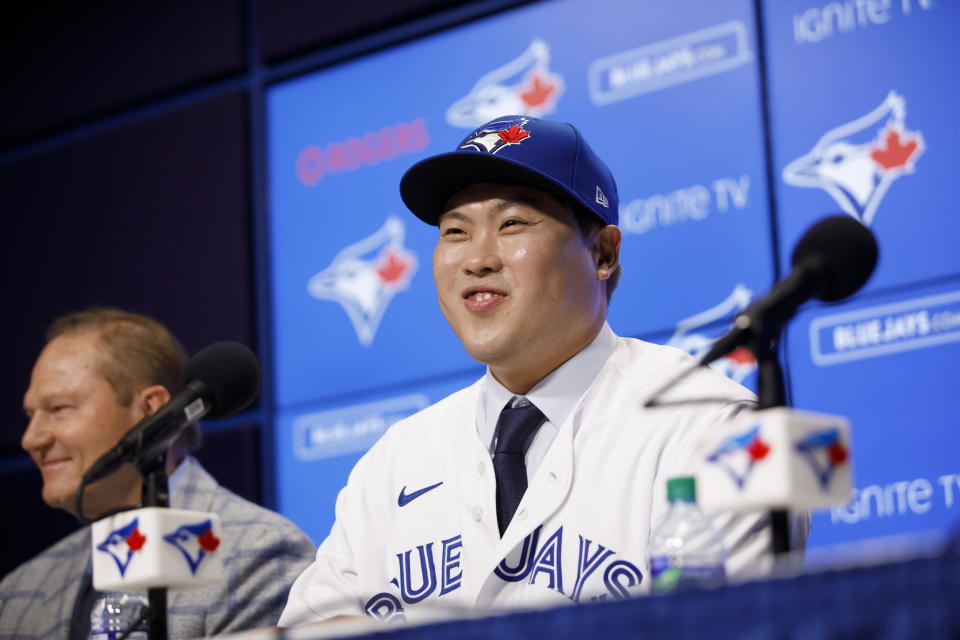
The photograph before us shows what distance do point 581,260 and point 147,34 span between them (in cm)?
252

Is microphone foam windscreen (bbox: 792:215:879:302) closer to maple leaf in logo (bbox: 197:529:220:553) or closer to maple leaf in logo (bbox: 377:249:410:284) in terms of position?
maple leaf in logo (bbox: 197:529:220:553)

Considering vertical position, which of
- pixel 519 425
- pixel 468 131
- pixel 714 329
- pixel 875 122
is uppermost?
pixel 468 131

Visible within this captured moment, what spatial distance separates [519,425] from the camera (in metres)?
1.86

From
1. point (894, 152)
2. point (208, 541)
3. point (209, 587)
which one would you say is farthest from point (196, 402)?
point (894, 152)

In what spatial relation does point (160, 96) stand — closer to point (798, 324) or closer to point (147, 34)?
point (147, 34)

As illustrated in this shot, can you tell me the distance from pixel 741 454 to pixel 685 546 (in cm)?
40

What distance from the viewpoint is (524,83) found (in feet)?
10.3

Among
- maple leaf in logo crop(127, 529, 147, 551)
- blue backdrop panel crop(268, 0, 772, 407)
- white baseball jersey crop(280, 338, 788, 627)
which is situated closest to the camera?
maple leaf in logo crop(127, 529, 147, 551)

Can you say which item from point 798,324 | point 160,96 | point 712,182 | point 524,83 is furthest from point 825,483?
point 160,96

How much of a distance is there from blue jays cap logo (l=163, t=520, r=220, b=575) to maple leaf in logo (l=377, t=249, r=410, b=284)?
6.28 ft

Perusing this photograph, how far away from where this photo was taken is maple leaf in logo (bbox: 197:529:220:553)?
1.37 m

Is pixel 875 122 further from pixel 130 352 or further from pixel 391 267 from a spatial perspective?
A: pixel 130 352

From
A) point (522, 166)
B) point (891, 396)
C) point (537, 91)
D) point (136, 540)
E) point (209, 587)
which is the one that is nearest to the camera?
point (136, 540)

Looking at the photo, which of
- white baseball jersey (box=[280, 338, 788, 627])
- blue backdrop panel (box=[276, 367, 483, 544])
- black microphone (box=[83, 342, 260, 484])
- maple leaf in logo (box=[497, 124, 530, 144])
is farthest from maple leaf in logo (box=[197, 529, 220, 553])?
blue backdrop panel (box=[276, 367, 483, 544])
